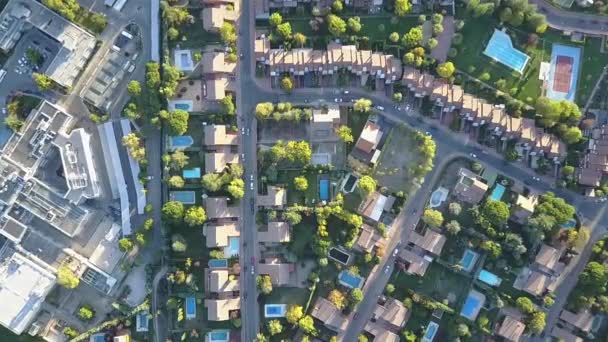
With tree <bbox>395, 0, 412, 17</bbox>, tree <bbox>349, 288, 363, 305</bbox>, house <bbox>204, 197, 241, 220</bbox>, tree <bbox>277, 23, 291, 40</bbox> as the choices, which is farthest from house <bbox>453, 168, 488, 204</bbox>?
house <bbox>204, 197, 241, 220</bbox>

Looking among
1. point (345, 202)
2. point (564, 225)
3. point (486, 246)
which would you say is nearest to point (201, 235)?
point (345, 202)

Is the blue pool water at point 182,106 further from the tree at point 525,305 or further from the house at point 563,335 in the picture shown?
the house at point 563,335

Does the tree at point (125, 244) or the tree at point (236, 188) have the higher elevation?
the tree at point (236, 188)

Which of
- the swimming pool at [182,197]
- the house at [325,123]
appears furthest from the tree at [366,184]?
the swimming pool at [182,197]

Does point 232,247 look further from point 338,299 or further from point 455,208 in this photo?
point 455,208

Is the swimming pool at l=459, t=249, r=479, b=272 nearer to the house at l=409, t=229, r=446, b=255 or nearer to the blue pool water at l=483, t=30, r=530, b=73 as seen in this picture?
the house at l=409, t=229, r=446, b=255
